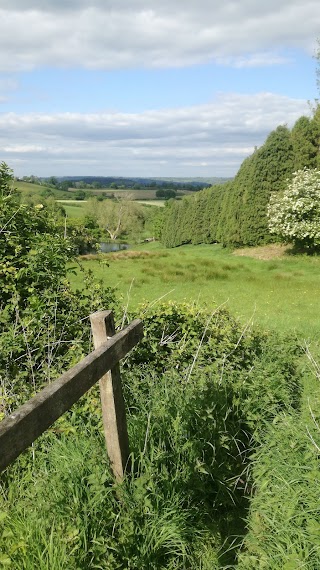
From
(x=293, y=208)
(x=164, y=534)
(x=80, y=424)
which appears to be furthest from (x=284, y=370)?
(x=293, y=208)

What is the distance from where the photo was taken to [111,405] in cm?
322

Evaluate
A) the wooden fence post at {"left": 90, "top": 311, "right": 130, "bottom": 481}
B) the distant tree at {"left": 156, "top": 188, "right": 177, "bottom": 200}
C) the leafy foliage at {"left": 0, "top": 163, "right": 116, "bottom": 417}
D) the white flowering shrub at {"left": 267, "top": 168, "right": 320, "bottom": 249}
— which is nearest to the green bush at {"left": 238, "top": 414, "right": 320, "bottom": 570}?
the wooden fence post at {"left": 90, "top": 311, "right": 130, "bottom": 481}

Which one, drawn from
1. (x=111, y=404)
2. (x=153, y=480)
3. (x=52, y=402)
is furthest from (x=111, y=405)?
(x=52, y=402)

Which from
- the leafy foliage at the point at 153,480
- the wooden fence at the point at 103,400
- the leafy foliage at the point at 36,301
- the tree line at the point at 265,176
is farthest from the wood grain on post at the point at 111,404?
the tree line at the point at 265,176

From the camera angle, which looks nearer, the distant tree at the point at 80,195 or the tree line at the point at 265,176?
the tree line at the point at 265,176

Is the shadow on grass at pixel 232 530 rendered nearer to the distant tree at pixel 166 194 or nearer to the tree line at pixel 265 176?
the tree line at pixel 265 176

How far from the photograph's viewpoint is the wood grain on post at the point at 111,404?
10.6 ft

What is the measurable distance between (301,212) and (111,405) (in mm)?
29536

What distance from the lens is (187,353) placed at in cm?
636

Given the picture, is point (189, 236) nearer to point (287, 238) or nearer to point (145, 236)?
point (287, 238)

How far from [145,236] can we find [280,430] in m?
82.2

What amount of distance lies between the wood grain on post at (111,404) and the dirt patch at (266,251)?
2935 cm

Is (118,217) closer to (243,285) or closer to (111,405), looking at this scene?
(243,285)

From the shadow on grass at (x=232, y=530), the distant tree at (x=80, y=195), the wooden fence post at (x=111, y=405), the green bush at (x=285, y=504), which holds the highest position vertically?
the wooden fence post at (x=111, y=405)
